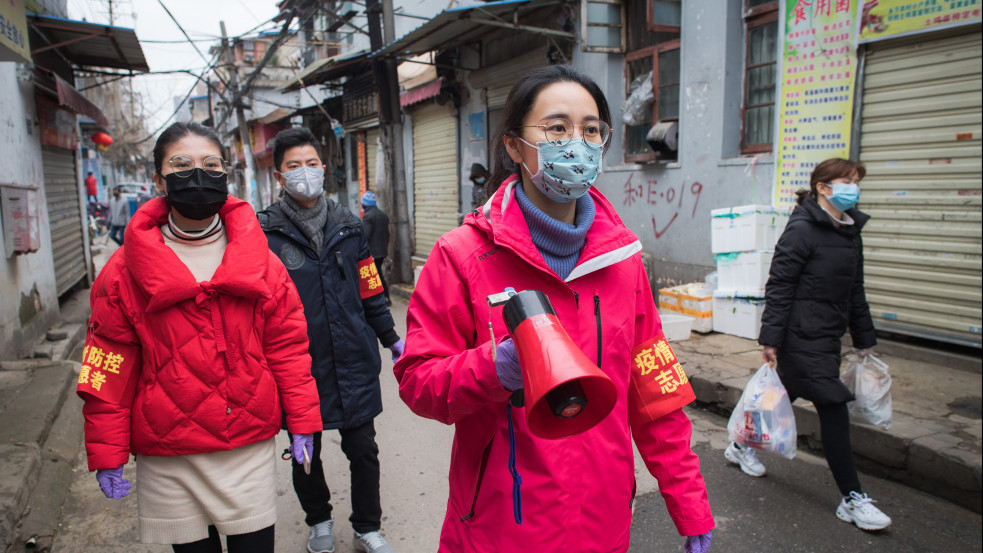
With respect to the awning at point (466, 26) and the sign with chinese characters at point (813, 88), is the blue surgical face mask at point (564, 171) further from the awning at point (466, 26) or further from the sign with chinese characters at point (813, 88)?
the awning at point (466, 26)

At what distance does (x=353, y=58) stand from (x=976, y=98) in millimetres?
10683

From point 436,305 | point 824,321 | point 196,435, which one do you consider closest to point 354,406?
point 196,435

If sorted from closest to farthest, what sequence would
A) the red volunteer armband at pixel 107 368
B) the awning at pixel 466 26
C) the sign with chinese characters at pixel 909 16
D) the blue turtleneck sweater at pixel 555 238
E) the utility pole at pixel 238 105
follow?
the blue turtleneck sweater at pixel 555 238 → the red volunteer armband at pixel 107 368 → the sign with chinese characters at pixel 909 16 → the awning at pixel 466 26 → the utility pole at pixel 238 105

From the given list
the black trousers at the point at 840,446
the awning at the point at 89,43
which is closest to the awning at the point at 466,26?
the awning at the point at 89,43

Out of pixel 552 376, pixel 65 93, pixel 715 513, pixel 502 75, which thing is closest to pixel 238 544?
pixel 552 376

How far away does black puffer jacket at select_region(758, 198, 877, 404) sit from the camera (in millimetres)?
3443

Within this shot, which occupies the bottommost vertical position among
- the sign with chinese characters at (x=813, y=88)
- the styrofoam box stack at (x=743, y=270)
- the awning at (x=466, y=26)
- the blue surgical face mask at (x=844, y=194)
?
the styrofoam box stack at (x=743, y=270)

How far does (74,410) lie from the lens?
493 cm

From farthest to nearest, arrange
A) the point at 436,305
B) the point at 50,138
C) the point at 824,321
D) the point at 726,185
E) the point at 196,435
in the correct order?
the point at 50,138
the point at 726,185
the point at 824,321
the point at 196,435
the point at 436,305

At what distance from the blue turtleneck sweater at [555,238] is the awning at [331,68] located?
11487 millimetres

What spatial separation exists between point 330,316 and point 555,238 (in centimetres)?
159

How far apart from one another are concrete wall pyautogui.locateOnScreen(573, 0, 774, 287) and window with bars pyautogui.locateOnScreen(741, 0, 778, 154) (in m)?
0.09

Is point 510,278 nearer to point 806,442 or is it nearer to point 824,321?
point 824,321

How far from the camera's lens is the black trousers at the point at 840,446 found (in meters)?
3.35
